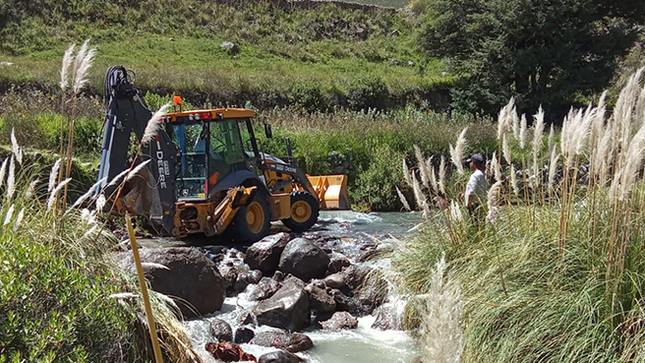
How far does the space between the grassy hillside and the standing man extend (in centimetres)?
1709

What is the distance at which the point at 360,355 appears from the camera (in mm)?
6965

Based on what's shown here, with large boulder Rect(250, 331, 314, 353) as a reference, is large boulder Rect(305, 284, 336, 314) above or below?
above

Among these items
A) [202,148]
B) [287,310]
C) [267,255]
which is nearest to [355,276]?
[267,255]

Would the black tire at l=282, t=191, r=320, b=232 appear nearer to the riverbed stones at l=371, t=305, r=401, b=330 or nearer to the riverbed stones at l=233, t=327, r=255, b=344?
the riverbed stones at l=371, t=305, r=401, b=330

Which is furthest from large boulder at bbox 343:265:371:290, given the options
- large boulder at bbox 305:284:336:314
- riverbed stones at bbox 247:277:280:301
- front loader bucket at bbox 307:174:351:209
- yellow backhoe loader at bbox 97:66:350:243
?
front loader bucket at bbox 307:174:351:209

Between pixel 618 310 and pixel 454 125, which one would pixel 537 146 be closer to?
pixel 618 310

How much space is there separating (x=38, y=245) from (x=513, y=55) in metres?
23.6

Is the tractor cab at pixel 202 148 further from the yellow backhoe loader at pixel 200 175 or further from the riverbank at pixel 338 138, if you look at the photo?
the riverbank at pixel 338 138

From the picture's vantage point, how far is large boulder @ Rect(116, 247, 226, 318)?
7.30 meters

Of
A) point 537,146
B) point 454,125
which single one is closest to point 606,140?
point 537,146

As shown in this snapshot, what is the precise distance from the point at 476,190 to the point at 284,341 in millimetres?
2677

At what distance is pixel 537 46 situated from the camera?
25641 mm

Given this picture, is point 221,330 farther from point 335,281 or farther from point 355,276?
point 355,276

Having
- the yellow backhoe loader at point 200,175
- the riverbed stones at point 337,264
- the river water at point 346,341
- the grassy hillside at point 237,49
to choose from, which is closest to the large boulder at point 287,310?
the river water at point 346,341
